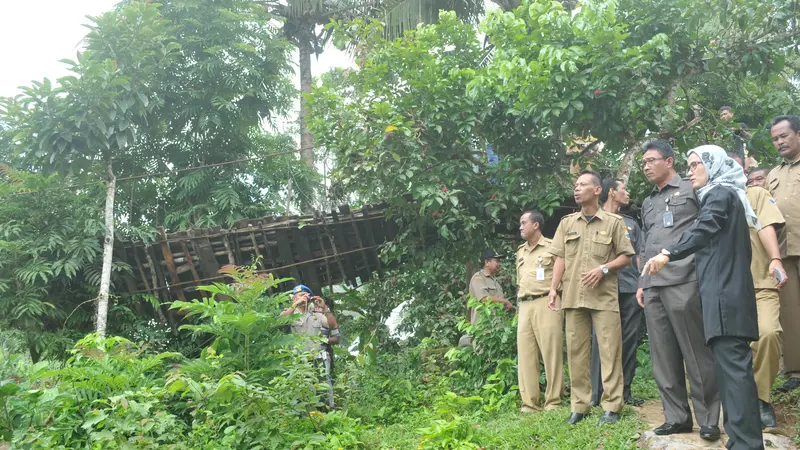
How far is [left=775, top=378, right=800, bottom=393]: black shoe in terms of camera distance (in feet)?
15.3

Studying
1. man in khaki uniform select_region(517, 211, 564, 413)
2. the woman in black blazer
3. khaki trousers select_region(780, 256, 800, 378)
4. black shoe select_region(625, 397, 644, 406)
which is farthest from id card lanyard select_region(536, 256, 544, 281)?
the woman in black blazer

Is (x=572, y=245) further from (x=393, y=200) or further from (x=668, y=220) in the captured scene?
(x=393, y=200)

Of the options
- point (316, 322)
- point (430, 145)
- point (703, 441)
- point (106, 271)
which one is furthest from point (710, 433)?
point (106, 271)

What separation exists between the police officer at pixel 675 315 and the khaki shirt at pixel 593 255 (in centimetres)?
43

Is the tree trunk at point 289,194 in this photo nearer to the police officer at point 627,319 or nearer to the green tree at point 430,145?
the green tree at point 430,145

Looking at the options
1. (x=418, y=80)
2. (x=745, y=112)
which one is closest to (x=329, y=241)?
(x=418, y=80)

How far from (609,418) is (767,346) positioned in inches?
41.8

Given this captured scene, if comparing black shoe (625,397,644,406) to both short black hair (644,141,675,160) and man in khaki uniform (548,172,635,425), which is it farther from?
short black hair (644,141,675,160)

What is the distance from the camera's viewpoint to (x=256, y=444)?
450 centimetres

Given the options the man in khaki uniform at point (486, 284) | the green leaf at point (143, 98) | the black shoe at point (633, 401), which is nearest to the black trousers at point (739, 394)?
the black shoe at point (633, 401)

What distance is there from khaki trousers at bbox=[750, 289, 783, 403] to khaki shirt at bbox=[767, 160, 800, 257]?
450mm

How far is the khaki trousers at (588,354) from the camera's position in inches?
176

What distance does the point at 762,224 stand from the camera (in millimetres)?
4105

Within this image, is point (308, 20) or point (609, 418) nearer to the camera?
point (609, 418)
